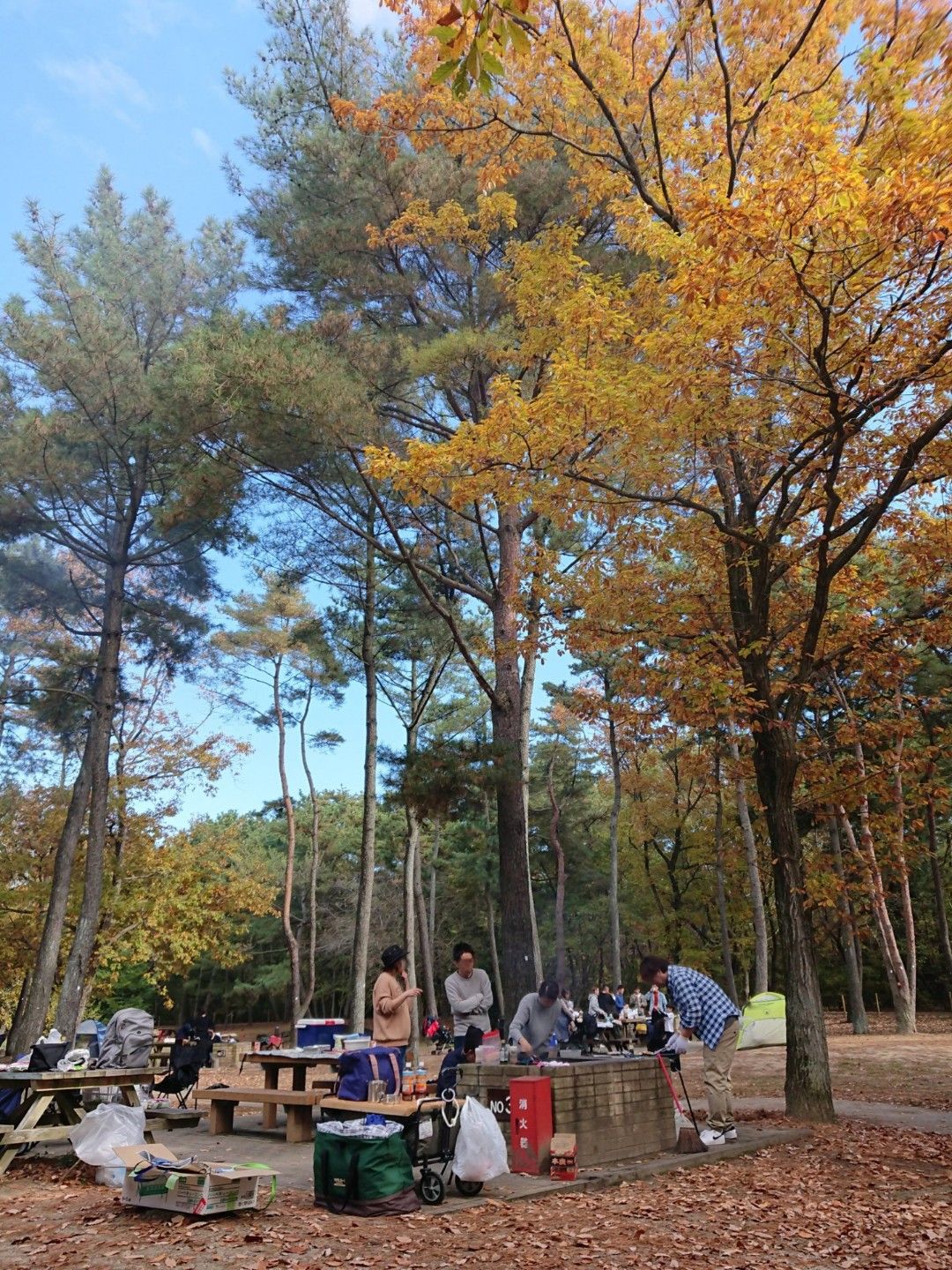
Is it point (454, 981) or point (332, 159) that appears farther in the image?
point (332, 159)

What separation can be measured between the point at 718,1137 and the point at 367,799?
11.6 m

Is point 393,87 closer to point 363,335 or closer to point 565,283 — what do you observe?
point 363,335

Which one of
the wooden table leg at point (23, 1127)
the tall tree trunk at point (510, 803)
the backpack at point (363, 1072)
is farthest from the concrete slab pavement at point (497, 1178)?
the tall tree trunk at point (510, 803)

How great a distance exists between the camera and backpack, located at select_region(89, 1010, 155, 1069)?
708 centimetres

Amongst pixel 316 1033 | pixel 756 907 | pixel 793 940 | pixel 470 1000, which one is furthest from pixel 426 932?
pixel 470 1000

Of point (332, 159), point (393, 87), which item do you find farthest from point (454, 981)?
point (393, 87)

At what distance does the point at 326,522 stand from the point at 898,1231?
46.6 feet

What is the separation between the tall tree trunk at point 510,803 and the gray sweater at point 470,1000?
3.21 metres

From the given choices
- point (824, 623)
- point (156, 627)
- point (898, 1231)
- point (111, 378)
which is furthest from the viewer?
point (156, 627)

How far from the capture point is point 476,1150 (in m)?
5.19

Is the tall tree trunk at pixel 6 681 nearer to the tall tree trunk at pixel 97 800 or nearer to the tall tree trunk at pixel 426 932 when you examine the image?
the tall tree trunk at pixel 97 800

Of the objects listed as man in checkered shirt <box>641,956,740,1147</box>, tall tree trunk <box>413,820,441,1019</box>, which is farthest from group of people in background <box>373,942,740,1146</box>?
tall tree trunk <box>413,820,441,1019</box>

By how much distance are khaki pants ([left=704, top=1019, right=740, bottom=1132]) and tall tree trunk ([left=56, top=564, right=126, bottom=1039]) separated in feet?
36.8

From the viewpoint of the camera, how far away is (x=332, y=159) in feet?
40.9
